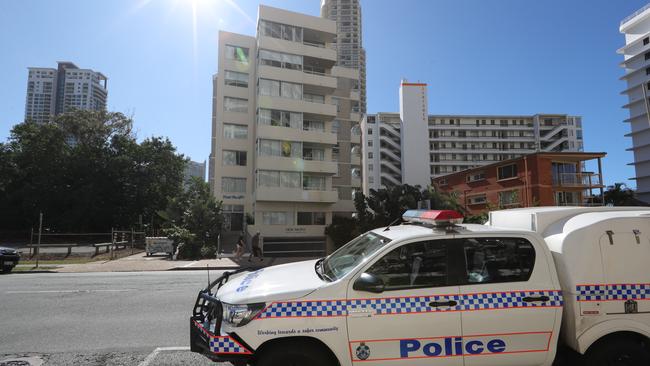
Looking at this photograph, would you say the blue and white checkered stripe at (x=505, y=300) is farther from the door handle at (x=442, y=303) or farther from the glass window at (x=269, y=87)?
the glass window at (x=269, y=87)

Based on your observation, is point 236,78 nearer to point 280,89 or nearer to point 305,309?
point 280,89

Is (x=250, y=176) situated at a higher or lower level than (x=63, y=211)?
higher

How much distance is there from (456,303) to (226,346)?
2.19 meters

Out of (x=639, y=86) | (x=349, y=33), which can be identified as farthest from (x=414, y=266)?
(x=349, y=33)

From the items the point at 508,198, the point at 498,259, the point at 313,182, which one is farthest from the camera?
the point at 508,198

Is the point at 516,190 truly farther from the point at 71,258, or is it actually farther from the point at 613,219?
the point at 71,258

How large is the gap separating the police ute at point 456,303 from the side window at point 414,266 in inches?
0.4

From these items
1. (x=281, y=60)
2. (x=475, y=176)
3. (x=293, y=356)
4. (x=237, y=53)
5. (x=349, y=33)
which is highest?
(x=349, y=33)

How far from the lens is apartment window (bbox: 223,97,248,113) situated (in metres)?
36.0

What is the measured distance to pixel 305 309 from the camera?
3.22 m

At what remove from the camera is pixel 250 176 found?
3650 centimetres

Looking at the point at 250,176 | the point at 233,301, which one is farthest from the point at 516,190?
the point at 233,301

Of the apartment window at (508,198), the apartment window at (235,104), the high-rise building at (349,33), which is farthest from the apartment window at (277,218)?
the high-rise building at (349,33)

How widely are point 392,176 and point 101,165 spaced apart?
56.8 meters
